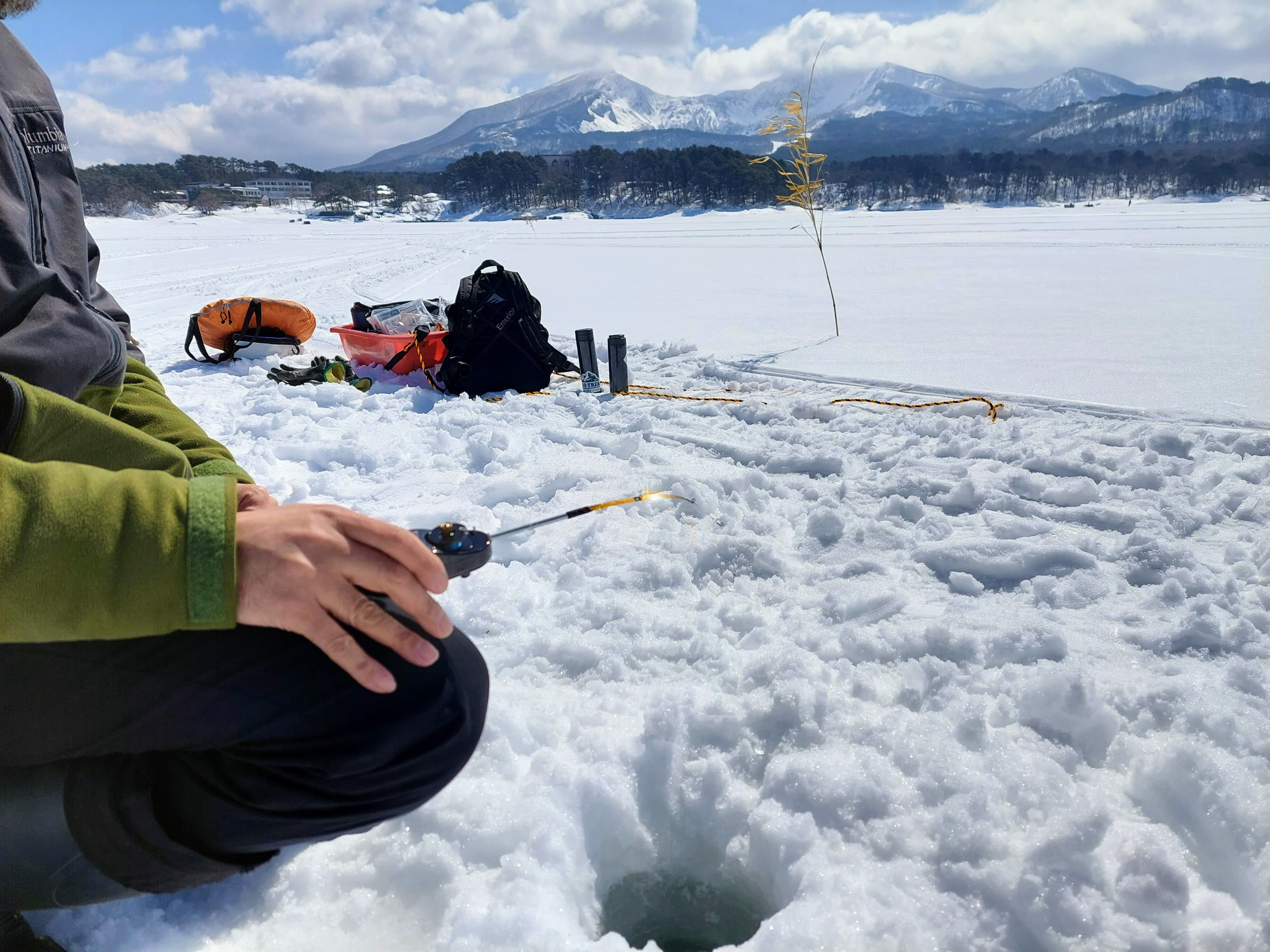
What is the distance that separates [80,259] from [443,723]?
1.04 meters

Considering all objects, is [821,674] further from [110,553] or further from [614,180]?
[614,180]

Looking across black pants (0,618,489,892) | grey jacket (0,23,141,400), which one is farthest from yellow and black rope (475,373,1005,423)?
black pants (0,618,489,892)

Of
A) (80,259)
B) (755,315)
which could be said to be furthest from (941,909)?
(755,315)

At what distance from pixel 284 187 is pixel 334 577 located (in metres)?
129

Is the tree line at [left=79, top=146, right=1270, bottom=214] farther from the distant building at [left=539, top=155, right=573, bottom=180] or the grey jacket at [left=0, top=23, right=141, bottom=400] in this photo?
the grey jacket at [left=0, top=23, right=141, bottom=400]

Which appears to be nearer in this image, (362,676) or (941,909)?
(362,676)

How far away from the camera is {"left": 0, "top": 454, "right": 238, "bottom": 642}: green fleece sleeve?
0.70m

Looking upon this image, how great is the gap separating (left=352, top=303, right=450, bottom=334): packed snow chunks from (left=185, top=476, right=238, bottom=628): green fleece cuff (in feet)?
16.5

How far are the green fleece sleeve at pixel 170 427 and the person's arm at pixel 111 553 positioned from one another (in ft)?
2.17

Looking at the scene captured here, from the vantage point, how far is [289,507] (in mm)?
804

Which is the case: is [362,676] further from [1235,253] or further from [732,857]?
[1235,253]

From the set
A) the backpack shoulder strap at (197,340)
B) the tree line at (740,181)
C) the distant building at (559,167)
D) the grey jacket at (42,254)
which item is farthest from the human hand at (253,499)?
the distant building at (559,167)

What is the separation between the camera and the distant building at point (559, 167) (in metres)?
78.8

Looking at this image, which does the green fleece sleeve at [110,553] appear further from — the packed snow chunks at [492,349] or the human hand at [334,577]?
the packed snow chunks at [492,349]
